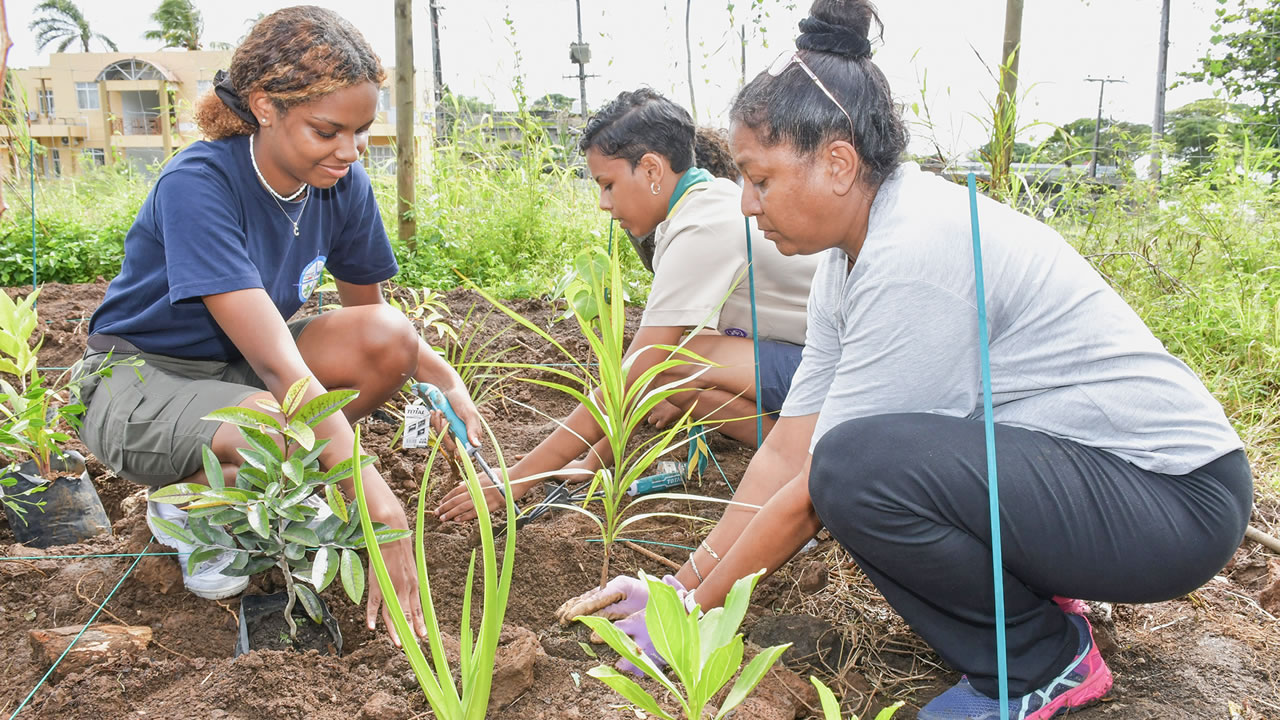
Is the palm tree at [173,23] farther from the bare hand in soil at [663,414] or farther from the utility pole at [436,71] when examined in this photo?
the bare hand in soil at [663,414]

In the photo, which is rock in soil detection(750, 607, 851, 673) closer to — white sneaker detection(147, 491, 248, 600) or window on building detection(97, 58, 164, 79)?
white sneaker detection(147, 491, 248, 600)

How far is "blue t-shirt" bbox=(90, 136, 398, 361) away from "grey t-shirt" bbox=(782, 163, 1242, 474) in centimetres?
110

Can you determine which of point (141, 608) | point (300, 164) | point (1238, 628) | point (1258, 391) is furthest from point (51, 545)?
point (1258, 391)

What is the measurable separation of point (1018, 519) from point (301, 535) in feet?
3.59

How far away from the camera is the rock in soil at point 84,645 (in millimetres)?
1408

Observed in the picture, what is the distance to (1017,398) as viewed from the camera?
139cm

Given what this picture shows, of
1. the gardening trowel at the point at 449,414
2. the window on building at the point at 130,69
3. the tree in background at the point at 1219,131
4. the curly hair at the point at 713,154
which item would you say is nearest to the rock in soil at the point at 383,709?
the gardening trowel at the point at 449,414

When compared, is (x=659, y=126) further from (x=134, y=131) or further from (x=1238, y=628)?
(x=134, y=131)

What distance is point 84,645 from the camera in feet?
4.69

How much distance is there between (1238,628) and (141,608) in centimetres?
208

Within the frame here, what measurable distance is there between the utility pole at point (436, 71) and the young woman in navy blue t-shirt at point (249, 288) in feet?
12.5

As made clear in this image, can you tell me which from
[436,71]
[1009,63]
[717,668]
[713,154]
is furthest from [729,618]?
[436,71]

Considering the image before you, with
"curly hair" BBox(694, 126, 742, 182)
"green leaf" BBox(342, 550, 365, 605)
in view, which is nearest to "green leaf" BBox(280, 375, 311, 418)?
"green leaf" BBox(342, 550, 365, 605)

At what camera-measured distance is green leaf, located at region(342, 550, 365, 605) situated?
1304 mm
